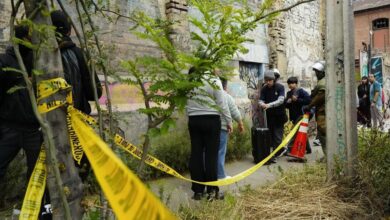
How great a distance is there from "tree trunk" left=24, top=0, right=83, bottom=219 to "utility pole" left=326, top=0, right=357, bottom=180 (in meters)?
3.28

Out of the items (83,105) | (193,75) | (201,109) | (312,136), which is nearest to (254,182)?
(201,109)

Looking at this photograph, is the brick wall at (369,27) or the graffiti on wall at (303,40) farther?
the brick wall at (369,27)

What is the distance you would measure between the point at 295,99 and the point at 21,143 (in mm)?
5557

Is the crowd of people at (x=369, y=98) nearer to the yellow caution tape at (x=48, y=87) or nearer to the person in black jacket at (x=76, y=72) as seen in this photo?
the person in black jacket at (x=76, y=72)

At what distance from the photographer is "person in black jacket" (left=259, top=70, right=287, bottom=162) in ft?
22.6

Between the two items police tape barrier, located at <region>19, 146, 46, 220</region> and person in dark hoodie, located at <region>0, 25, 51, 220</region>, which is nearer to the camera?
police tape barrier, located at <region>19, 146, 46, 220</region>

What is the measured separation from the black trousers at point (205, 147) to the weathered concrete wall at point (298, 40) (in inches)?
250

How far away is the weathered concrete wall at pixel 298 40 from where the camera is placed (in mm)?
10227

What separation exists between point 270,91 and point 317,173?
101 inches

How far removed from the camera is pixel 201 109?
428cm

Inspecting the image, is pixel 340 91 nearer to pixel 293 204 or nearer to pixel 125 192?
pixel 293 204

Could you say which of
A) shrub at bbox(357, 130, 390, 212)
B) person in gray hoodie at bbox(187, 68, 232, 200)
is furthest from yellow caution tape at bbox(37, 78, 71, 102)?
shrub at bbox(357, 130, 390, 212)

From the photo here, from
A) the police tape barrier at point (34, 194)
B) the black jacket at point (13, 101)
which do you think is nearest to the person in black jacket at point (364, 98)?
the black jacket at point (13, 101)

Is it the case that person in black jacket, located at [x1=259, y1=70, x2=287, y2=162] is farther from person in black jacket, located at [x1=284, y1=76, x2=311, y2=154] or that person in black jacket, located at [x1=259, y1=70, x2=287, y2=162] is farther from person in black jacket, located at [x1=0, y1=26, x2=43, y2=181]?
person in black jacket, located at [x1=0, y1=26, x2=43, y2=181]
